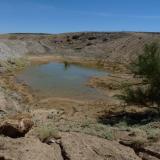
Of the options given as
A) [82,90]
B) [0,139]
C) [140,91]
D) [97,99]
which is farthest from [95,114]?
[0,139]

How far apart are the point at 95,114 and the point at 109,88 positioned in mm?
11587

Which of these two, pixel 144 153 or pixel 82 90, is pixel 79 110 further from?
pixel 144 153

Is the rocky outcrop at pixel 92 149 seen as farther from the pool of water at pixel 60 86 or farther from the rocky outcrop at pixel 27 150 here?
the pool of water at pixel 60 86

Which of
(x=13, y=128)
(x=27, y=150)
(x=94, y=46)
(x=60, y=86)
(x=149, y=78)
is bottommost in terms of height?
(x=60, y=86)

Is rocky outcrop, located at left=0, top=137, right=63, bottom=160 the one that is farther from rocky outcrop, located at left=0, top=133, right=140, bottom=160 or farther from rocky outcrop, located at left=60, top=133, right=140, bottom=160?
rocky outcrop, located at left=60, top=133, right=140, bottom=160

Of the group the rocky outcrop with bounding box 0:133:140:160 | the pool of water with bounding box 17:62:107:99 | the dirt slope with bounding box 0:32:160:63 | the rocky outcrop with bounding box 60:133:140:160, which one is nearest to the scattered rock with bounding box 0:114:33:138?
the rocky outcrop with bounding box 0:133:140:160

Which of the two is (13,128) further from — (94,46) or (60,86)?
(94,46)

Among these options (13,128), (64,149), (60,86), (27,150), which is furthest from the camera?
Result: (60,86)

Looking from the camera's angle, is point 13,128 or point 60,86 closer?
point 13,128

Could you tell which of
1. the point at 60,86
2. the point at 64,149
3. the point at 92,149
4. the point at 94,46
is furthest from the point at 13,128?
the point at 94,46

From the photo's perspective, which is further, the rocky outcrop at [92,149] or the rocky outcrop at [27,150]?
the rocky outcrop at [92,149]

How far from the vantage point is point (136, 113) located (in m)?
24.0

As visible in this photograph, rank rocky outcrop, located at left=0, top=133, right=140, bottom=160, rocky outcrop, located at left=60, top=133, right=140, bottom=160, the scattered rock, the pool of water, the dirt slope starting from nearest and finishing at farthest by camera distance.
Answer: rocky outcrop, located at left=0, top=133, right=140, bottom=160 → rocky outcrop, located at left=60, top=133, right=140, bottom=160 → the scattered rock → the pool of water → the dirt slope

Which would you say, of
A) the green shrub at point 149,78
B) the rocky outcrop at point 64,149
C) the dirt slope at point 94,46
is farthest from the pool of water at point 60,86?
the dirt slope at point 94,46
